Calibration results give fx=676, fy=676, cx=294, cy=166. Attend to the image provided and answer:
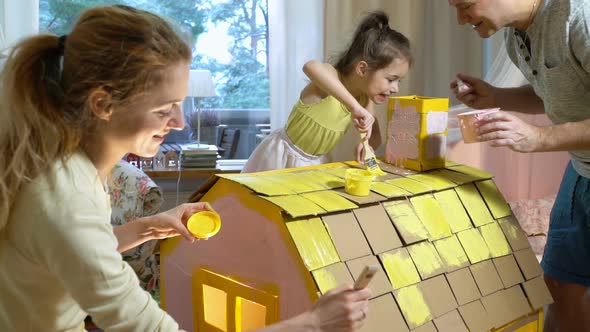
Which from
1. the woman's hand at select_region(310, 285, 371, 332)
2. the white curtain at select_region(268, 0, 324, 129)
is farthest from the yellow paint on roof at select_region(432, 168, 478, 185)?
the white curtain at select_region(268, 0, 324, 129)

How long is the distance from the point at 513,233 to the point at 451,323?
416 millimetres

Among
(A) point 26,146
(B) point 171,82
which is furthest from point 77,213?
(B) point 171,82

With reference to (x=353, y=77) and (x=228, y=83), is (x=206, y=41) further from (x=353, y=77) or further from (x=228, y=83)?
(x=353, y=77)

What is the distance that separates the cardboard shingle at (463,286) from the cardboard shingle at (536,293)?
20cm

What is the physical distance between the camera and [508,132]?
1526mm

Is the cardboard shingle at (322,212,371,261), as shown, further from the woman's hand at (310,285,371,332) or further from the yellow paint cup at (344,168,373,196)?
the woman's hand at (310,285,371,332)

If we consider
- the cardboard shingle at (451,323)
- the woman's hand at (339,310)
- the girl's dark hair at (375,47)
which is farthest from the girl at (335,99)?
the woman's hand at (339,310)

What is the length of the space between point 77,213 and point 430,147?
3.56 feet

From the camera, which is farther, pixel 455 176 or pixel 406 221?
pixel 455 176

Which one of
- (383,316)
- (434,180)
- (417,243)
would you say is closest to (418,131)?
(434,180)

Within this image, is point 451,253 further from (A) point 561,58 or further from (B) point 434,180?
(A) point 561,58

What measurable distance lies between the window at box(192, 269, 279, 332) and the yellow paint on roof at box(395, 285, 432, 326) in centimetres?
26

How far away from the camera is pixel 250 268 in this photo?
1.45 meters

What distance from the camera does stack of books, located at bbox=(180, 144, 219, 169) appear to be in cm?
347
